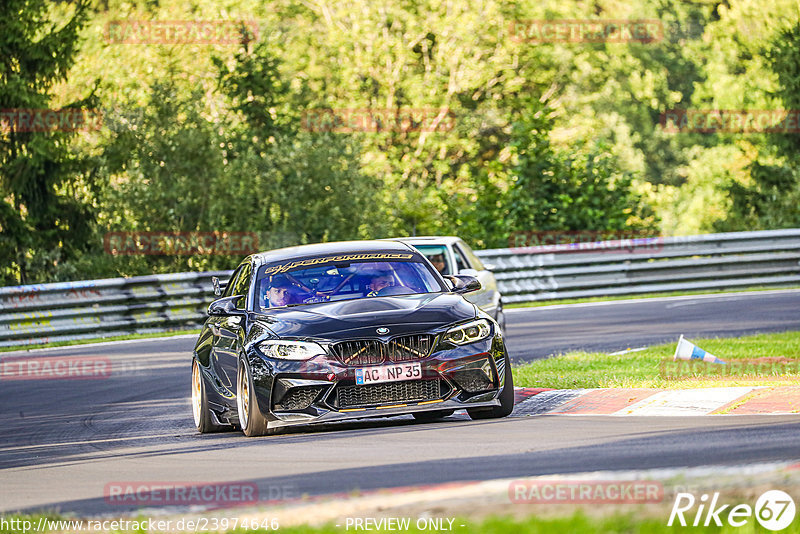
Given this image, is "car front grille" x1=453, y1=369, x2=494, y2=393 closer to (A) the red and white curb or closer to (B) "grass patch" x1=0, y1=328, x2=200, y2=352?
(A) the red and white curb

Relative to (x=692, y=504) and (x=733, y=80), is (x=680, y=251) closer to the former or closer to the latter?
(x=692, y=504)

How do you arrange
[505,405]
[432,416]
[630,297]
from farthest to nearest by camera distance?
[630,297]
[432,416]
[505,405]

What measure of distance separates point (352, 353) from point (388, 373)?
0.30 metres

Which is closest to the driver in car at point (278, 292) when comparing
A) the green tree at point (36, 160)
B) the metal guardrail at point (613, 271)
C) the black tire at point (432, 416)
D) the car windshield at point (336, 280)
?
the car windshield at point (336, 280)

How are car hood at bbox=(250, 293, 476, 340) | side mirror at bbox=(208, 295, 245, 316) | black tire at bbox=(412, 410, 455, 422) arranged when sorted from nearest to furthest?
car hood at bbox=(250, 293, 476, 340), black tire at bbox=(412, 410, 455, 422), side mirror at bbox=(208, 295, 245, 316)

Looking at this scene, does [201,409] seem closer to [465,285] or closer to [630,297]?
[465,285]

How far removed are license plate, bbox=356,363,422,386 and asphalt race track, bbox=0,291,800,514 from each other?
1.28 feet

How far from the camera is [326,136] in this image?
30.0 meters

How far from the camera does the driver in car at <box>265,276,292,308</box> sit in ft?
35.4

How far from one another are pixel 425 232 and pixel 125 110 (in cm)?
791

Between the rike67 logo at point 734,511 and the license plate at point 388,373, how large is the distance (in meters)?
4.29

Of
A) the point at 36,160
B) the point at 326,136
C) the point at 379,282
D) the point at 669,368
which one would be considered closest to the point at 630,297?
the point at 326,136

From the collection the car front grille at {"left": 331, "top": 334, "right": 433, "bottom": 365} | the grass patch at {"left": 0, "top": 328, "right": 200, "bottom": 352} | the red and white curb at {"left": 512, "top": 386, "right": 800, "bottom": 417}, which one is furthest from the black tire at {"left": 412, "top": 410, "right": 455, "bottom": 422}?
the grass patch at {"left": 0, "top": 328, "right": 200, "bottom": 352}

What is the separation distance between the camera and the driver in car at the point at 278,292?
10781mm
